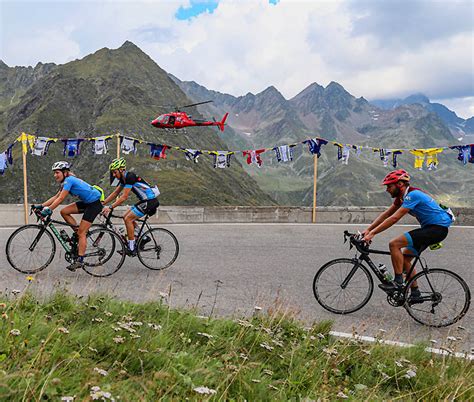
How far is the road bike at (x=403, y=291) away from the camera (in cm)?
566

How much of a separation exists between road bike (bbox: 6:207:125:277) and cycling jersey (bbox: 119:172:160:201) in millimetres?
967

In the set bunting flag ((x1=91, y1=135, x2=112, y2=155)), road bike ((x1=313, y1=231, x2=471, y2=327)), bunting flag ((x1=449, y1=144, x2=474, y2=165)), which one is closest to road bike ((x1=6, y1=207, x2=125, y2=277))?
road bike ((x1=313, y1=231, x2=471, y2=327))

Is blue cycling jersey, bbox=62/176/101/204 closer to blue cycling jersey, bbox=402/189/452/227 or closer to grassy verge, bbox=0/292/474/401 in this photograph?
grassy verge, bbox=0/292/474/401

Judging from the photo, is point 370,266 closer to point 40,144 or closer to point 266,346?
point 266,346

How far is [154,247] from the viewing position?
8.36 metres

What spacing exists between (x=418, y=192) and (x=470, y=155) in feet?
49.9

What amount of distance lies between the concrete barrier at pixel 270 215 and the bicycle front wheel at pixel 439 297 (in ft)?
38.3

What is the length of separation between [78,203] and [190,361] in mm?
4992

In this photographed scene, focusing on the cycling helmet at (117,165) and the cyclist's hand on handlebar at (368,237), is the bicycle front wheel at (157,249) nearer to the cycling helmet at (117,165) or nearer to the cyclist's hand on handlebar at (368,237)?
the cycling helmet at (117,165)

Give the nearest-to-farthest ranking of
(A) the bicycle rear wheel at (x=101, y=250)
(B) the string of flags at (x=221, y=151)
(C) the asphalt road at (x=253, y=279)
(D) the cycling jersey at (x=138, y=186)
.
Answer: (C) the asphalt road at (x=253, y=279), (A) the bicycle rear wheel at (x=101, y=250), (D) the cycling jersey at (x=138, y=186), (B) the string of flags at (x=221, y=151)

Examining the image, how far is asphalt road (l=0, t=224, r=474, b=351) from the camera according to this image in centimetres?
553

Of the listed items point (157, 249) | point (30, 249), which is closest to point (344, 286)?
point (157, 249)

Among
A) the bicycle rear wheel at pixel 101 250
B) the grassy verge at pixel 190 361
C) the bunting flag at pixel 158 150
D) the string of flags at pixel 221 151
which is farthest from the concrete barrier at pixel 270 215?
the grassy verge at pixel 190 361

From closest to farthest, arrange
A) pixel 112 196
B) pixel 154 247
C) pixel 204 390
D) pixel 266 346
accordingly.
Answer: pixel 204 390 → pixel 266 346 → pixel 154 247 → pixel 112 196
